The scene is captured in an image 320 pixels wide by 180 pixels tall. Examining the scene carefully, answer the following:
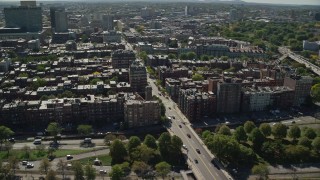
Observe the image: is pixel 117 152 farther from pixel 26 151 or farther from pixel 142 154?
pixel 26 151

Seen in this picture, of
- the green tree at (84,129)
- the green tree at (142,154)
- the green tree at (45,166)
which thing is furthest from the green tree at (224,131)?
the green tree at (45,166)

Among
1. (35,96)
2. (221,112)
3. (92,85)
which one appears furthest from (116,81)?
(221,112)

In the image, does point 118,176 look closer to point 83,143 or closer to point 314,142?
point 83,143

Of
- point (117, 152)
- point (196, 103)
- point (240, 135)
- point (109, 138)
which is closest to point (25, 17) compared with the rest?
point (196, 103)

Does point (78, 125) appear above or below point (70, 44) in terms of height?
below

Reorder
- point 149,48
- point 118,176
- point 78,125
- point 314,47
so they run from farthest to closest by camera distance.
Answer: point 314,47 → point 149,48 → point 78,125 → point 118,176

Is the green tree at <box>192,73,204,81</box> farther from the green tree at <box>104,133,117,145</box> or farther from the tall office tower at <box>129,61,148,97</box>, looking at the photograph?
the green tree at <box>104,133,117,145</box>

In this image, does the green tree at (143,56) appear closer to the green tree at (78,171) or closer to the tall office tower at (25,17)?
the green tree at (78,171)
